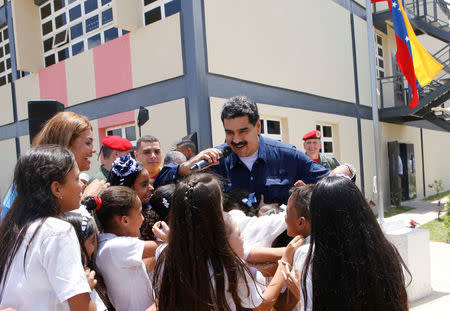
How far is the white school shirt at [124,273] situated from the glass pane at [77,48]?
821 centimetres

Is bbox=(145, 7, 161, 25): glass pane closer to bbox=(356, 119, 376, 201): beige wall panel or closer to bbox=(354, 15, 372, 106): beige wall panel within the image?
bbox=(354, 15, 372, 106): beige wall panel

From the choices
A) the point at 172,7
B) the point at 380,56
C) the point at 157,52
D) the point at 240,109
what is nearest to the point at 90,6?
the point at 172,7

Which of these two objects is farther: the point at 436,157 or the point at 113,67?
the point at 436,157

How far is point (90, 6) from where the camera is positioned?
858cm

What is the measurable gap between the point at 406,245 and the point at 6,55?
12147 mm

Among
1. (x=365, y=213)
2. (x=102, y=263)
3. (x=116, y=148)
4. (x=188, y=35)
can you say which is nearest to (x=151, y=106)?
(x=188, y=35)

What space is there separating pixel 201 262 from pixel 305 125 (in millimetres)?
7545

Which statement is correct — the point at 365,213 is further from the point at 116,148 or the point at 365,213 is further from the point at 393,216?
the point at 393,216

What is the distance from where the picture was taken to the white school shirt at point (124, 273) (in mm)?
1866

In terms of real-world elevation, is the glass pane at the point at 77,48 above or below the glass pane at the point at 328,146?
above

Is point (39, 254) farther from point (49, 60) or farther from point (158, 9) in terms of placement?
point (49, 60)

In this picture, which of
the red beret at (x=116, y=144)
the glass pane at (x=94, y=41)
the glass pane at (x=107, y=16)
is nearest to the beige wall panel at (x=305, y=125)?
the red beret at (x=116, y=144)

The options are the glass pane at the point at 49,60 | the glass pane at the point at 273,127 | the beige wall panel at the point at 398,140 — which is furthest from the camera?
the beige wall panel at the point at 398,140

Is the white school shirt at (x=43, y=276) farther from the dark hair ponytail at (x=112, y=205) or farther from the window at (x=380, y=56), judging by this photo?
the window at (x=380, y=56)
